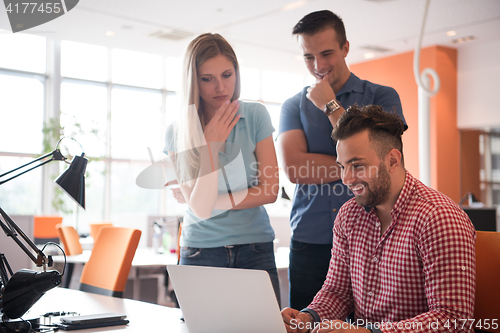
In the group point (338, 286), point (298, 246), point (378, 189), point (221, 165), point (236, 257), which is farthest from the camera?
point (298, 246)

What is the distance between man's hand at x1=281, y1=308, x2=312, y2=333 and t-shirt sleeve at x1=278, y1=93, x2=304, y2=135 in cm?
98

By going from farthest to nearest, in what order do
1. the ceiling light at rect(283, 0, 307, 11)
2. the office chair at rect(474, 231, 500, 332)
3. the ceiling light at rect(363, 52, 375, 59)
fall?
the ceiling light at rect(363, 52, 375, 59) < the ceiling light at rect(283, 0, 307, 11) < the office chair at rect(474, 231, 500, 332)

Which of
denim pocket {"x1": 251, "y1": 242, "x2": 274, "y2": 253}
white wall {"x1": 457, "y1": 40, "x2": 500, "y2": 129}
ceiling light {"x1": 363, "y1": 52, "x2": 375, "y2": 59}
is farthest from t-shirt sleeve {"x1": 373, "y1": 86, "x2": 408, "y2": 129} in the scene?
ceiling light {"x1": 363, "y1": 52, "x2": 375, "y2": 59}

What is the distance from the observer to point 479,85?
27.4 ft

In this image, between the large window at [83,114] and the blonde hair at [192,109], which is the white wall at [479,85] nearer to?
the large window at [83,114]

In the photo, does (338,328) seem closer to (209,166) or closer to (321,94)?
(209,166)

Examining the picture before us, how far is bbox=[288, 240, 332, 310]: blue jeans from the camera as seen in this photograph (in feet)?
6.27

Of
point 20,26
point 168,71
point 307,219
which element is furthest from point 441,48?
point 307,219

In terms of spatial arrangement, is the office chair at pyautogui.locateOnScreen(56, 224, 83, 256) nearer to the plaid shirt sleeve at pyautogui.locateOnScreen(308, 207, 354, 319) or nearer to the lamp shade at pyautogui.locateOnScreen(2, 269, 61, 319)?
the lamp shade at pyautogui.locateOnScreen(2, 269, 61, 319)

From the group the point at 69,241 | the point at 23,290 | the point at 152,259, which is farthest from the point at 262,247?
the point at 69,241

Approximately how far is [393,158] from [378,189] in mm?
107

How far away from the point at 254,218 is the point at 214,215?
0.15 metres

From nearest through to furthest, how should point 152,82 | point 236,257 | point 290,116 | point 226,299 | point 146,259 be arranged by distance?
point 226,299, point 236,257, point 290,116, point 146,259, point 152,82

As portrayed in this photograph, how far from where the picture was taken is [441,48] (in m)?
8.42
